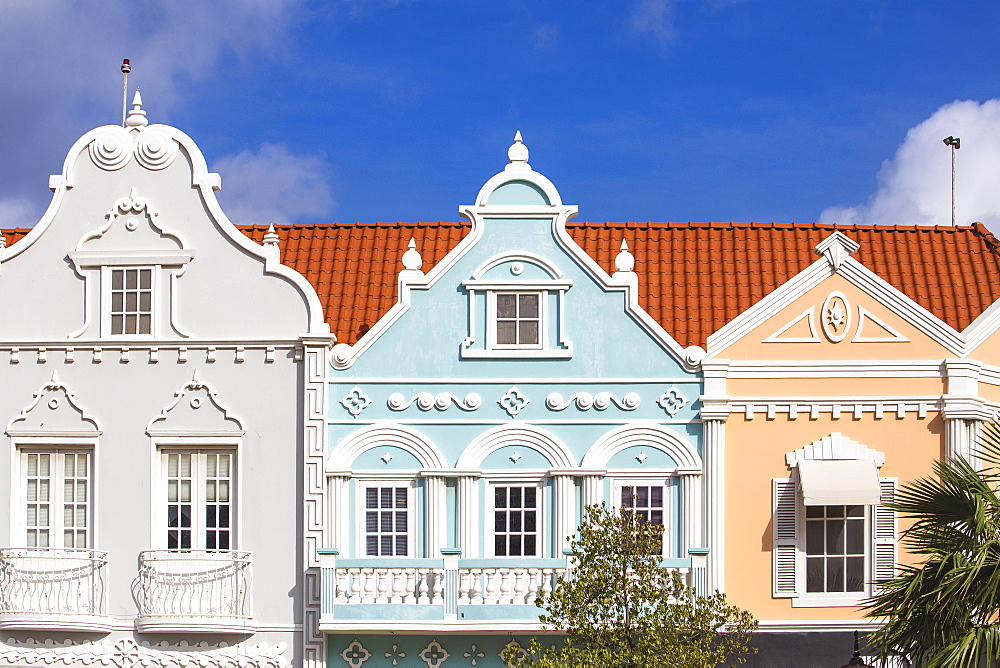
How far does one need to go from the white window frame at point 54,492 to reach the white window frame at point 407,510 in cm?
419

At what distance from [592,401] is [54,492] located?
8.70 metres

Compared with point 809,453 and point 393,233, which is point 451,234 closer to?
point 393,233

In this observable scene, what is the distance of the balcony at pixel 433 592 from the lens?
20.9 m

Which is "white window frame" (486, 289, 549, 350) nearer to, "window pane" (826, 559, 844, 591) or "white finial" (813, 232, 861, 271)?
"white finial" (813, 232, 861, 271)

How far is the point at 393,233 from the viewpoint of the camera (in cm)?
2541

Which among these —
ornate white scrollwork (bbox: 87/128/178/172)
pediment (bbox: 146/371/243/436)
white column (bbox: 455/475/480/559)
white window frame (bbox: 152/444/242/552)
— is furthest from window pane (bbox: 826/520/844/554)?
ornate white scrollwork (bbox: 87/128/178/172)

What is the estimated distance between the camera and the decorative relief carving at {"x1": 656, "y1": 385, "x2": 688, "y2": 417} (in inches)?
859

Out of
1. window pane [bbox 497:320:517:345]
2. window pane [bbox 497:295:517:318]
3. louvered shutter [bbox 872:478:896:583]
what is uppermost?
window pane [bbox 497:295:517:318]

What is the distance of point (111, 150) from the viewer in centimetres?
2231

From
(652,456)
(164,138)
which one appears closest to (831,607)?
(652,456)

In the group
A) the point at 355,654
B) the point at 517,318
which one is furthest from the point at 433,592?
the point at 517,318

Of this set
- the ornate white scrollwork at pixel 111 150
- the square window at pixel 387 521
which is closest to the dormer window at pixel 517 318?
the square window at pixel 387 521

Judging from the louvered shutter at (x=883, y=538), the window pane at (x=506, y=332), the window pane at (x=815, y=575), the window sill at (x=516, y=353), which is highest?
the window pane at (x=506, y=332)

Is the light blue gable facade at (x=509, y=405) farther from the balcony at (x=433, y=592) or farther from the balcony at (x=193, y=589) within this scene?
the balcony at (x=193, y=589)
